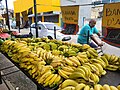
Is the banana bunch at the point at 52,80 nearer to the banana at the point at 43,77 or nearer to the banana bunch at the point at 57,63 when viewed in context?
the banana at the point at 43,77

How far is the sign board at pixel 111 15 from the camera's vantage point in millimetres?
2664

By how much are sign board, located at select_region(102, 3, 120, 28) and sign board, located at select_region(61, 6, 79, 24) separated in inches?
27.0

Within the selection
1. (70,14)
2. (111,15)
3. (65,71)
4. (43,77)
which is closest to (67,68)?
(65,71)

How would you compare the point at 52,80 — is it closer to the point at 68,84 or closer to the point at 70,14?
the point at 68,84

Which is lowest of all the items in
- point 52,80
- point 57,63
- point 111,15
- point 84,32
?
point 52,80

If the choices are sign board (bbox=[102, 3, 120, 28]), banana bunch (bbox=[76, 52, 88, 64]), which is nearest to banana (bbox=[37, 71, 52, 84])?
banana bunch (bbox=[76, 52, 88, 64])

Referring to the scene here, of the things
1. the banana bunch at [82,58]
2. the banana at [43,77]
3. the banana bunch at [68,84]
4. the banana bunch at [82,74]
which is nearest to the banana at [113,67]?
the banana bunch at [82,58]

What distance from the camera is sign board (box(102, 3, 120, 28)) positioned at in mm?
2664

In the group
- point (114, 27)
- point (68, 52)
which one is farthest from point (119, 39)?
point (68, 52)

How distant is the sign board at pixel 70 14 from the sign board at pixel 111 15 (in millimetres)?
686

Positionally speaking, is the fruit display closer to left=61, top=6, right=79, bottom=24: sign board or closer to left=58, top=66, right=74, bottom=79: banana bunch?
left=58, top=66, right=74, bottom=79: banana bunch

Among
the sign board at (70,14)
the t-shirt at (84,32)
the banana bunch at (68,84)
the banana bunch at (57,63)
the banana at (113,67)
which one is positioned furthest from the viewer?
the t-shirt at (84,32)

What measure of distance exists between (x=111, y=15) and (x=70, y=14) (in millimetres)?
1078

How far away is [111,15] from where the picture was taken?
2.80 meters
